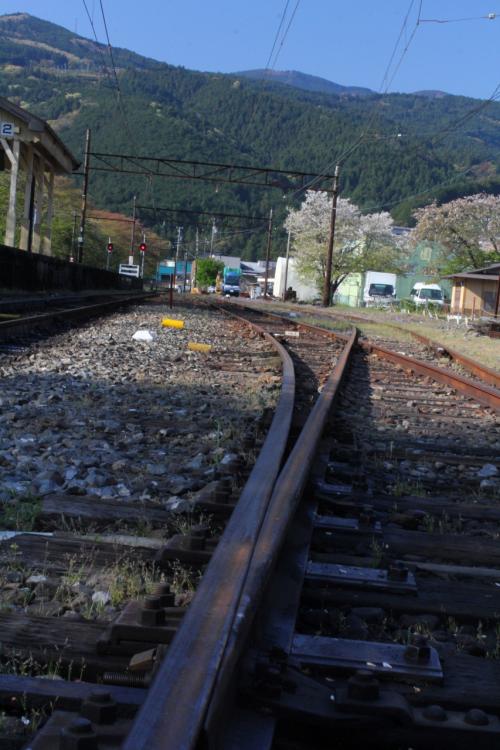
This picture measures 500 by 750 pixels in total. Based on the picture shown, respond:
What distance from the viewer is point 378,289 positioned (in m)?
73.4

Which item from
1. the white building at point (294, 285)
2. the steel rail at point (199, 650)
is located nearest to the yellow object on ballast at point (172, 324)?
the steel rail at point (199, 650)

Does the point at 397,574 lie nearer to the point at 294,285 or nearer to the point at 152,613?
the point at 152,613

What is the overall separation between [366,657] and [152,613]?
0.52 meters

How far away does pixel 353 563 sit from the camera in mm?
3131

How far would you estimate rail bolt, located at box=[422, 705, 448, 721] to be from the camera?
1868 mm

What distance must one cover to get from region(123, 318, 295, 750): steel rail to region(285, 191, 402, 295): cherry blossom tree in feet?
243

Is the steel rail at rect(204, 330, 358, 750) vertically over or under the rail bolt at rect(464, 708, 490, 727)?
over

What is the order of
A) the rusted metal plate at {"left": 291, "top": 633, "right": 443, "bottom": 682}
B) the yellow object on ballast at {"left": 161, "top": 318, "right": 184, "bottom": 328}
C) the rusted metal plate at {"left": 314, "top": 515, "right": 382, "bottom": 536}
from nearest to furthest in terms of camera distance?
the rusted metal plate at {"left": 291, "top": 633, "right": 443, "bottom": 682}
the rusted metal plate at {"left": 314, "top": 515, "right": 382, "bottom": 536}
the yellow object on ballast at {"left": 161, "top": 318, "right": 184, "bottom": 328}

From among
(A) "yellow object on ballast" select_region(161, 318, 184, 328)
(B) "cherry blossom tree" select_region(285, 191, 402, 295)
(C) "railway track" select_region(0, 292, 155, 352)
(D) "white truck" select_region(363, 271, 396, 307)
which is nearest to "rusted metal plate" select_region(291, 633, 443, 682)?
(C) "railway track" select_region(0, 292, 155, 352)

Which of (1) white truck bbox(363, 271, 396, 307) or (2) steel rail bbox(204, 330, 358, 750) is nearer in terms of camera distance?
(2) steel rail bbox(204, 330, 358, 750)

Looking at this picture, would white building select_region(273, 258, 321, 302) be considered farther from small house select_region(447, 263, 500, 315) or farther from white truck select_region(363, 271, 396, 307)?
small house select_region(447, 263, 500, 315)

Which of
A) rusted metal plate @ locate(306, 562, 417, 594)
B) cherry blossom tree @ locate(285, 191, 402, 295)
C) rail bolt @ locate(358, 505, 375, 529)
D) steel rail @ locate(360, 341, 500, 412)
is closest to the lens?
rusted metal plate @ locate(306, 562, 417, 594)

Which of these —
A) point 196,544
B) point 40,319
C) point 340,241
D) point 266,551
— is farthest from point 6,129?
point 340,241

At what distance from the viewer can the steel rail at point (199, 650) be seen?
1489 millimetres
